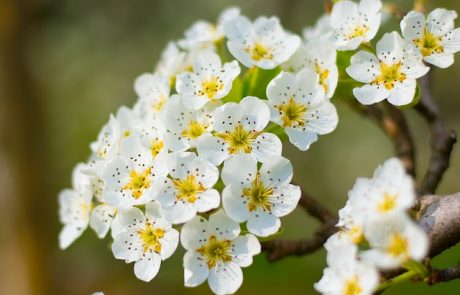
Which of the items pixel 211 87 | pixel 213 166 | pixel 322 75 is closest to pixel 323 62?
pixel 322 75

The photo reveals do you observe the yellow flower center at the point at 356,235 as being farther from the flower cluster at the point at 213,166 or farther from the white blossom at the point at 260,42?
the white blossom at the point at 260,42

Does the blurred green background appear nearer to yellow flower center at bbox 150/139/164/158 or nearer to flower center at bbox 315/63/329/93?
flower center at bbox 315/63/329/93

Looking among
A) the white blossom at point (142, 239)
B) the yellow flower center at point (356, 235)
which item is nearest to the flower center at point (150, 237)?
the white blossom at point (142, 239)

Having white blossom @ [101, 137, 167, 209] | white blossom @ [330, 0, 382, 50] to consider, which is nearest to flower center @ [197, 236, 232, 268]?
white blossom @ [101, 137, 167, 209]

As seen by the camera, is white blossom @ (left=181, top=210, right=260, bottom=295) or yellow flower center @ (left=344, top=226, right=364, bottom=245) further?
white blossom @ (left=181, top=210, right=260, bottom=295)

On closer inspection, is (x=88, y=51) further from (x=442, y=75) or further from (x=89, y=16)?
(x=442, y=75)

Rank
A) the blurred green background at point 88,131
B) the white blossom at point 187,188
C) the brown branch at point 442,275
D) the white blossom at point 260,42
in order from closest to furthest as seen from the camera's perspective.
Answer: the brown branch at point 442,275, the white blossom at point 187,188, the white blossom at point 260,42, the blurred green background at point 88,131

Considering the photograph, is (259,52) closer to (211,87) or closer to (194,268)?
(211,87)
